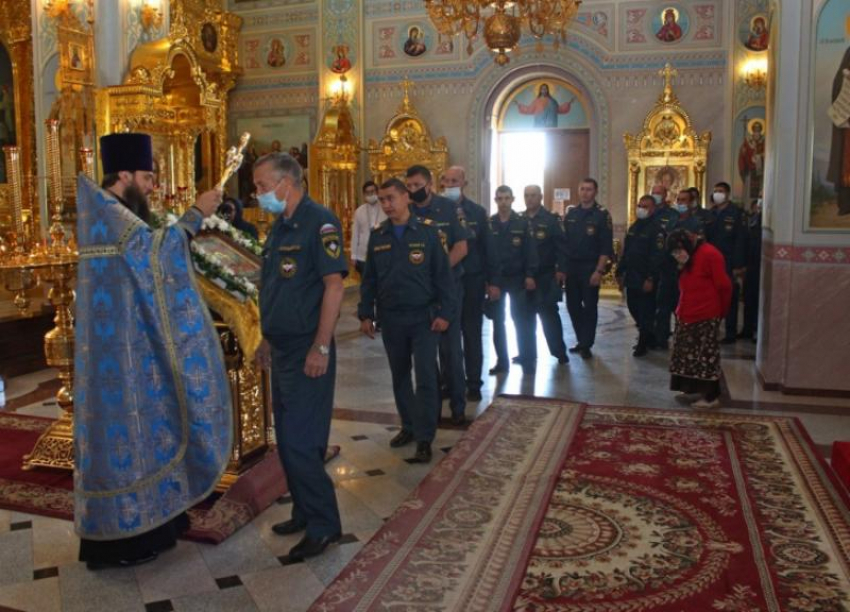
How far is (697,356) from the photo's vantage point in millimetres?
6309

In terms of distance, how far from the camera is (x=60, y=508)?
4309mm

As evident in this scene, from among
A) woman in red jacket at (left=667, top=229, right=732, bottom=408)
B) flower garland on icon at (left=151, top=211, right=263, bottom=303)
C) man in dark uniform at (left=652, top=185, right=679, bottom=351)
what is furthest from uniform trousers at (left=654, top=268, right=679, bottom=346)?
flower garland on icon at (left=151, top=211, right=263, bottom=303)

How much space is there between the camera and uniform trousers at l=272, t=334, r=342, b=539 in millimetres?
3594

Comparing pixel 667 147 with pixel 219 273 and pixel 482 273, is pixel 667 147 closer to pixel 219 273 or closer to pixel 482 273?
pixel 482 273

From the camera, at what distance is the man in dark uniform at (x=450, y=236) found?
17.8ft

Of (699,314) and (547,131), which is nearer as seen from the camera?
(699,314)

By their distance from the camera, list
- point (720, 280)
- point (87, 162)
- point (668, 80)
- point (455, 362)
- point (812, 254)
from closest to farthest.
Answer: point (455, 362)
point (720, 280)
point (812, 254)
point (87, 162)
point (668, 80)

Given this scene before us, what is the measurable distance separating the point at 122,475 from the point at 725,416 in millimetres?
4254

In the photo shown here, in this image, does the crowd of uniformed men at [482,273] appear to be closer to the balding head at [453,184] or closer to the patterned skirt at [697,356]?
the balding head at [453,184]

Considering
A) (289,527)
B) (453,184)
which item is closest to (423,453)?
(289,527)

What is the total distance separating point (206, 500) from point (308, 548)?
37.7 inches

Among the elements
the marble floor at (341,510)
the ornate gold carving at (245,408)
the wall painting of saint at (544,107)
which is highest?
the wall painting of saint at (544,107)

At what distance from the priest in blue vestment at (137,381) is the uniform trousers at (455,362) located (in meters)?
2.36

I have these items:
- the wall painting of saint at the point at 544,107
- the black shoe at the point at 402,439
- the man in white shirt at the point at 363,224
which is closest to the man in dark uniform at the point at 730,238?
the man in white shirt at the point at 363,224
